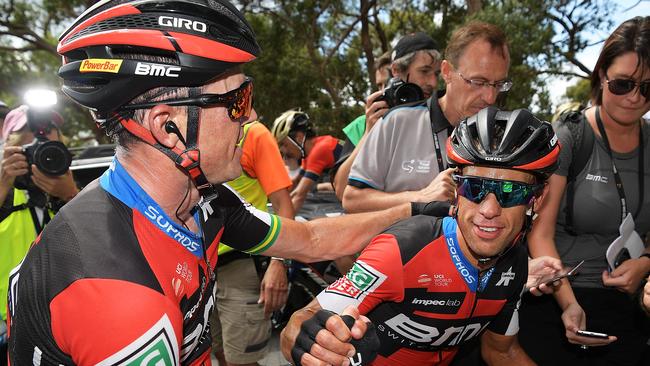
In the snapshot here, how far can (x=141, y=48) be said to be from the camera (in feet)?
5.11

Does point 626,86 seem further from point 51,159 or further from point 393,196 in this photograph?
point 51,159

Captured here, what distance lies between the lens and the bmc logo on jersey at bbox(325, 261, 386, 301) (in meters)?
2.08

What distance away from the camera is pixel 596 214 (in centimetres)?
281

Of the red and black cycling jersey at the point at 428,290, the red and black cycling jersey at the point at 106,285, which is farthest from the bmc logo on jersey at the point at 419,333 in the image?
the red and black cycling jersey at the point at 106,285

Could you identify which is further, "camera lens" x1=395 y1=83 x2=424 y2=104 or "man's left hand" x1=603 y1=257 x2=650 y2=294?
"camera lens" x1=395 y1=83 x2=424 y2=104

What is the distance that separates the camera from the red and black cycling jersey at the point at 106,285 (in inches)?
50.0

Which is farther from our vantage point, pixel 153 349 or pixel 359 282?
pixel 359 282

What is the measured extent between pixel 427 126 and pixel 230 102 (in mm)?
1685

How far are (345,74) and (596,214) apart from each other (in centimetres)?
1724

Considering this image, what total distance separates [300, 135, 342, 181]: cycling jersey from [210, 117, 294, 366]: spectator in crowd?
189cm

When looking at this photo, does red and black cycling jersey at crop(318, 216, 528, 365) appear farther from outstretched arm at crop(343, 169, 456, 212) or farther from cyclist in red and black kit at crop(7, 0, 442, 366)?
cyclist in red and black kit at crop(7, 0, 442, 366)

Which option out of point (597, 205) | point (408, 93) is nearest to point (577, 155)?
point (597, 205)

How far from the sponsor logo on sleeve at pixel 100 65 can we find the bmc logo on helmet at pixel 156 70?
0.07 meters

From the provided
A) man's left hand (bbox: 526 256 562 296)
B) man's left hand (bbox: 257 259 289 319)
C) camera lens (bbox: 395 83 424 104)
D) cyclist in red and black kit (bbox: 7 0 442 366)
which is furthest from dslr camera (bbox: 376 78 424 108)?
cyclist in red and black kit (bbox: 7 0 442 366)
